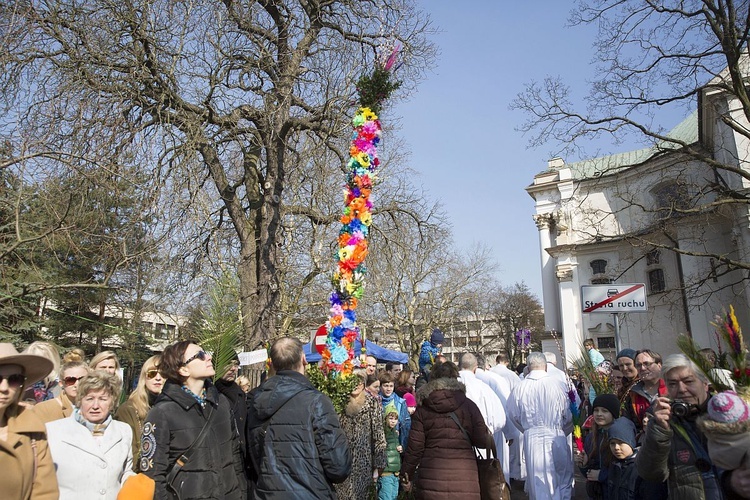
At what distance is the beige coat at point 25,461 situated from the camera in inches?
102

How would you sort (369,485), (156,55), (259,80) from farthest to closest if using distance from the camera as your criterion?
(259,80), (156,55), (369,485)

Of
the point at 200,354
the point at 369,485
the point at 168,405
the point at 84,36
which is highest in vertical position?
the point at 84,36

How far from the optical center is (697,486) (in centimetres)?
334

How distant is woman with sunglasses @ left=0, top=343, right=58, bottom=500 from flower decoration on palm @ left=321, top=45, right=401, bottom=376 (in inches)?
167

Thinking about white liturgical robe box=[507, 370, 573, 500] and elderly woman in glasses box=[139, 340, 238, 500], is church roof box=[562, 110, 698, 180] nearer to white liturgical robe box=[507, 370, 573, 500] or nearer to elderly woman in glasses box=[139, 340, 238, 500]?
white liturgical robe box=[507, 370, 573, 500]

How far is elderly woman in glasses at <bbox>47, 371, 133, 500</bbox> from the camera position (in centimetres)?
340

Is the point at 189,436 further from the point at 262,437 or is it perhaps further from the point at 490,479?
the point at 490,479

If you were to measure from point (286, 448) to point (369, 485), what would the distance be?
9.73 feet

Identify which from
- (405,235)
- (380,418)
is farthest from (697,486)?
(405,235)

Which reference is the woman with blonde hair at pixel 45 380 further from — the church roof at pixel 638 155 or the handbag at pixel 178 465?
the church roof at pixel 638 155

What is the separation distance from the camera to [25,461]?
268 centimetres

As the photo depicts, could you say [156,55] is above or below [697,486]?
above

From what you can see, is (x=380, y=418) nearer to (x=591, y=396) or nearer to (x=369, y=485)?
(x=369, y=485)

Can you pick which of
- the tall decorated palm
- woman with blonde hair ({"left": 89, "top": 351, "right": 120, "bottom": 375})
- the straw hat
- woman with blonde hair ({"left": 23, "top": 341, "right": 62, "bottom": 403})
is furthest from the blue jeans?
the straw hat
